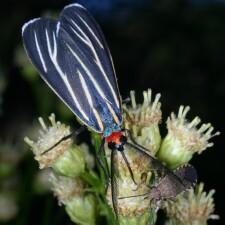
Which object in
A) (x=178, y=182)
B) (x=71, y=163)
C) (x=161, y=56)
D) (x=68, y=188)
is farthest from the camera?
(x=161, y=56)

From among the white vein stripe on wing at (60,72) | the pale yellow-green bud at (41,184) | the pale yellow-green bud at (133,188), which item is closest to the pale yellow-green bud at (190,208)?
the pale yellow-green bud at (133,188)

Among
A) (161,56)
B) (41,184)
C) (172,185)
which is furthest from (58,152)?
(161,56)

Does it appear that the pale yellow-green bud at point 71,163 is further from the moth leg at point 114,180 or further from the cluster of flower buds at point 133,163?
the moth leg at point 114,180

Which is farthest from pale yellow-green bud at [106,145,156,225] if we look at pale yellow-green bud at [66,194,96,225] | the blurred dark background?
the blurred dark background

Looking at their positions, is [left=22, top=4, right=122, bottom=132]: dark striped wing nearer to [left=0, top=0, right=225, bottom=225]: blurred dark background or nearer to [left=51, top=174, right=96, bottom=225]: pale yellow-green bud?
[left=51, top=174, right=96, bottom=225]: pale yellow-green bud

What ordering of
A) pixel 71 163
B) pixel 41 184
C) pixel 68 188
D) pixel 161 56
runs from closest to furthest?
pixel 71 163, pixel 68 188, pixel 41 184, pixel 161 56

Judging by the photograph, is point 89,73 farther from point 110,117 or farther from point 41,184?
point 41,184
